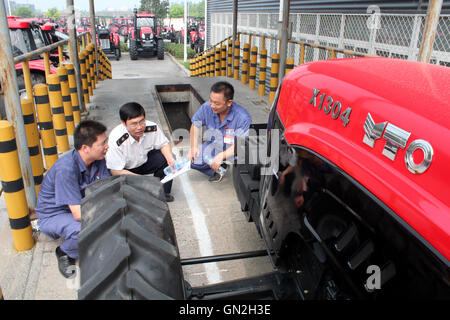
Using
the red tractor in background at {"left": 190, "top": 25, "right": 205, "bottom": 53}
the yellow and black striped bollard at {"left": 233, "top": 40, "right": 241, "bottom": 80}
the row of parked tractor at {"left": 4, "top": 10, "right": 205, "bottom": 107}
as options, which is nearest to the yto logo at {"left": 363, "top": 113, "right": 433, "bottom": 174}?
the row of parked tractor at {"left": 4, "top": 10, "right": 205, "bottom": 107}

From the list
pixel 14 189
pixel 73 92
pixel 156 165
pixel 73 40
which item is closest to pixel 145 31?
pixel 73 40

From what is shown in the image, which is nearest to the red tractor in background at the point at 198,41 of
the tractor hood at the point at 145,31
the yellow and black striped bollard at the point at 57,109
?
the tractor hood at the point at 145,31

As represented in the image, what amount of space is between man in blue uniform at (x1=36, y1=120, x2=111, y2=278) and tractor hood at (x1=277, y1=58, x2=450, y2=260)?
1.42 metres

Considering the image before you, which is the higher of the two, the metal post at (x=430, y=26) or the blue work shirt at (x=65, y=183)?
the metal post at (x=430, y=26)

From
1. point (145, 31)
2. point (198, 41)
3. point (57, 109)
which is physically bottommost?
point (198, 41)

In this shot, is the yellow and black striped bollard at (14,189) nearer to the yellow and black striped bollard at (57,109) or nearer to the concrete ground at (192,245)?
the concrete ground at (192,245)

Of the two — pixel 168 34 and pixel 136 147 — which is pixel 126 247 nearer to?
pixel 136 147

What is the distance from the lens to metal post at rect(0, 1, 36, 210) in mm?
2734

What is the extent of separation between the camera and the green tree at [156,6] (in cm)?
5854

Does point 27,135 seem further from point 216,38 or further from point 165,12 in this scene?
point 165,12

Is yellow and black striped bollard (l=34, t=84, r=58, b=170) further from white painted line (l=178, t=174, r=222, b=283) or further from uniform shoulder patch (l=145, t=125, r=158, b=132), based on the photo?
white painted line (l=178, t=174, r=222, b=283)

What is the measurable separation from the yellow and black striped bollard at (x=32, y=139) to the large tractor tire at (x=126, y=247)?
1.65 m

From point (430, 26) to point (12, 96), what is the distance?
3356mm

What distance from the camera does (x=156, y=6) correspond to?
58.7m
